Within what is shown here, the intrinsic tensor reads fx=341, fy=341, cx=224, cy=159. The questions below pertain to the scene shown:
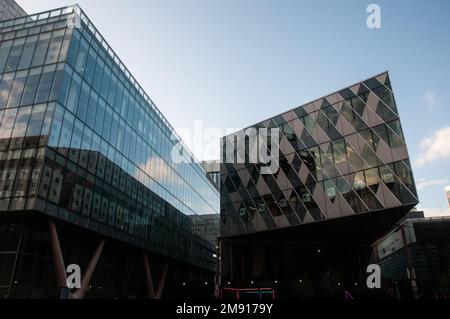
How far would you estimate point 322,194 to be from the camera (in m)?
34.6

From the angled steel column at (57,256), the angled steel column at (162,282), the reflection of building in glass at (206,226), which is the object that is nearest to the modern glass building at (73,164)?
the angled steel column at (57,256)

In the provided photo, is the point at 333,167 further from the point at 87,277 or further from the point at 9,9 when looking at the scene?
the point at 9,9

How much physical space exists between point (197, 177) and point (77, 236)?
35621 mm

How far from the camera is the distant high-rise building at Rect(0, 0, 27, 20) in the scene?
73225 millimetres

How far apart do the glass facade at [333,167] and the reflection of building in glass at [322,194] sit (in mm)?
90

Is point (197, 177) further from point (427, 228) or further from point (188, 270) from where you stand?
point (427, 228)

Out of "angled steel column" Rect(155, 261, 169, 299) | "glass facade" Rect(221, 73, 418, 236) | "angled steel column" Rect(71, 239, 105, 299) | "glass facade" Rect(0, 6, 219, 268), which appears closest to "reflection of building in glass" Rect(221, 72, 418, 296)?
"glass facade" Rect(221, 73, 418, 236)

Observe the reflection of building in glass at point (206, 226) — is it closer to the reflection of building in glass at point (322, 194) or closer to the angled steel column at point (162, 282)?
the angled steel column at point (162, 282)

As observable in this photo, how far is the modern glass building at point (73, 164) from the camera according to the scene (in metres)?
26.8

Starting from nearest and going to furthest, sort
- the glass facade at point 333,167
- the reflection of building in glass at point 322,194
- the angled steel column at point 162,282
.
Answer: the glass facade at point 333,167, the reflection of building in glass at point 322,194, the angled steel column at point 162,282

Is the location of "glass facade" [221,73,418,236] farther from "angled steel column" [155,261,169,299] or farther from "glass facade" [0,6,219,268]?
"angled steel column" [155,261,169,299]
